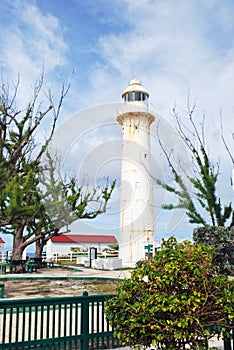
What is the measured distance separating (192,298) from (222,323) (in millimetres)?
506

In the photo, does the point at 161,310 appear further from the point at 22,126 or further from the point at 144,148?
the point at 144,148

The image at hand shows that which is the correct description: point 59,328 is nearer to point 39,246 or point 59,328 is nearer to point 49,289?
point 49,289

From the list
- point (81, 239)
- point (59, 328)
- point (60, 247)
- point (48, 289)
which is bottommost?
point (48, 289)

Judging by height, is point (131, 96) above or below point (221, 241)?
above

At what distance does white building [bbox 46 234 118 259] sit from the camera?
32.3 metres

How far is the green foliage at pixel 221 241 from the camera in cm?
885

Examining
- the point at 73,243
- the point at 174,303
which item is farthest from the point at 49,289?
the point at 73,243

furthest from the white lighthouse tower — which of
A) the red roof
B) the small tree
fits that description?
the small tree

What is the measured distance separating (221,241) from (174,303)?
5.74 meters

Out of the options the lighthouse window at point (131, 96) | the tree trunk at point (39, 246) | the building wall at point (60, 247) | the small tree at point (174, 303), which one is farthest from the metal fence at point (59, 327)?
the building wall at point (60, 247)

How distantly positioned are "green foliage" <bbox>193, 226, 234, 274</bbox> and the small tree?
16.5 feet

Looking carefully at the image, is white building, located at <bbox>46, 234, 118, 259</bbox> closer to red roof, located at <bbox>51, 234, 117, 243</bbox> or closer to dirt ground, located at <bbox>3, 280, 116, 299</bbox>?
red roof, located at <bbox>51, 234, 117, 243</bbox>

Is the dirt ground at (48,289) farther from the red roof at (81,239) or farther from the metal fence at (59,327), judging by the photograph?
the red roof at (81,239)

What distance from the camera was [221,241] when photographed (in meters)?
8.90
